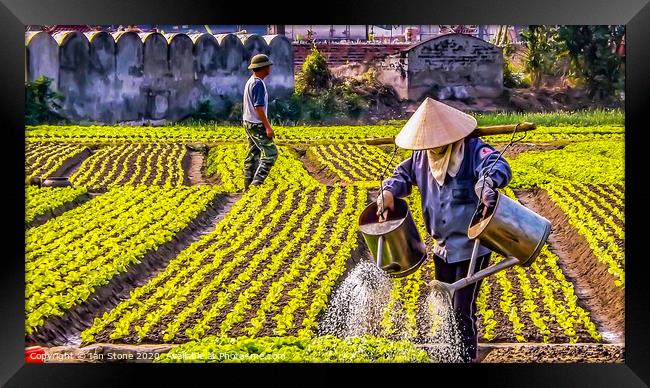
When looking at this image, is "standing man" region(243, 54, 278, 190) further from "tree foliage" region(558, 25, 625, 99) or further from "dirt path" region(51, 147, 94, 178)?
"tree foliage" region(558, 25, 625, 99)

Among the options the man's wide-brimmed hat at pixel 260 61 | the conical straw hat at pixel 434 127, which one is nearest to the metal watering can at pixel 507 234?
the conical straw hat at pixel 434 127

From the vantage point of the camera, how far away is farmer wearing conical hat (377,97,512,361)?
7.10 m

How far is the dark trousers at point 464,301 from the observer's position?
7.30m

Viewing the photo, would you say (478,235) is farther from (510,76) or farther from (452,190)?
(510,76)

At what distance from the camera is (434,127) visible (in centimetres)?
724

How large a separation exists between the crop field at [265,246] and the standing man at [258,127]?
0.28ft

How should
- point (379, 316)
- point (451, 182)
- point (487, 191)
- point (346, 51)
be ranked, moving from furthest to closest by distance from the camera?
point (346, 51) < point (379, 316) < point (451, 182) < point (487, 191)

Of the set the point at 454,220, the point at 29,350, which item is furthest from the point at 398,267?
the point at 29,350

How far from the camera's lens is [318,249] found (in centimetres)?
786

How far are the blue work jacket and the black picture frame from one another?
1.00m

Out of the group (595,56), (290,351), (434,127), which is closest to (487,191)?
(434,127)

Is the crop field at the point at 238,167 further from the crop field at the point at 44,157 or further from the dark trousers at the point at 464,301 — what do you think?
the dark trousers at the point at 464,301
